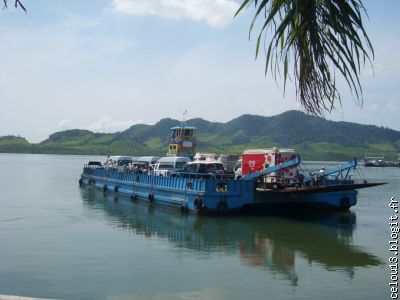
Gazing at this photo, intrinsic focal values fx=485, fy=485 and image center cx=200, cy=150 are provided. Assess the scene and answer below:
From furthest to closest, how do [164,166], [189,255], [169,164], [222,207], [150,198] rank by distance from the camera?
[164,166] → [169,164] → [150,198] → [222,207] → [189,255]

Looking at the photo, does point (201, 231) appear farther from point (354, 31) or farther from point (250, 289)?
point (354, 31)

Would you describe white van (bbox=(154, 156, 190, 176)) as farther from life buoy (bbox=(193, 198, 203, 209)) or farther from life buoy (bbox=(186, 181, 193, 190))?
life buoy (bbox=(193, 198, 203, 209))

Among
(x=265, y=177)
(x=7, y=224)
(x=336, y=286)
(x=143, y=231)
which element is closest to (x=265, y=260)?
(x=336, y=286)

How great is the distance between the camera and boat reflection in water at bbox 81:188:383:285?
17406 mm

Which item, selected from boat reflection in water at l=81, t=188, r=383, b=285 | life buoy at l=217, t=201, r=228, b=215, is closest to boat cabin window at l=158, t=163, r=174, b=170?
boat reflection in water at l=81, t=188, r=383, b=285

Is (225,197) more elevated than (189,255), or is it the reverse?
(225,197)

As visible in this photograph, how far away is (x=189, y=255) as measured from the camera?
59.2 ft

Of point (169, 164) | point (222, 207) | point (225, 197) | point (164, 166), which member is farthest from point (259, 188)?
point (164, 166)

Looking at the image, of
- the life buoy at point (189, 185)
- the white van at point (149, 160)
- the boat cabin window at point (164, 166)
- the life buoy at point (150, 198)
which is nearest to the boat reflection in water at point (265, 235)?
the life buoy at point (150, 198)

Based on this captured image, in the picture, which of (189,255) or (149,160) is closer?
(189,255)

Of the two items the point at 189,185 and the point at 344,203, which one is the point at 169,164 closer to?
the point at 189,185

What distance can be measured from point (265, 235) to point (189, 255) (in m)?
5.90

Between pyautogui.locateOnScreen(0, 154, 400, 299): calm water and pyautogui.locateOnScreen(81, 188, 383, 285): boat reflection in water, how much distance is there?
46 mm

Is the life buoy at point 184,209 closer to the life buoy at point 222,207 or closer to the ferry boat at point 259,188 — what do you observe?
the ferry boat at point 259,188
